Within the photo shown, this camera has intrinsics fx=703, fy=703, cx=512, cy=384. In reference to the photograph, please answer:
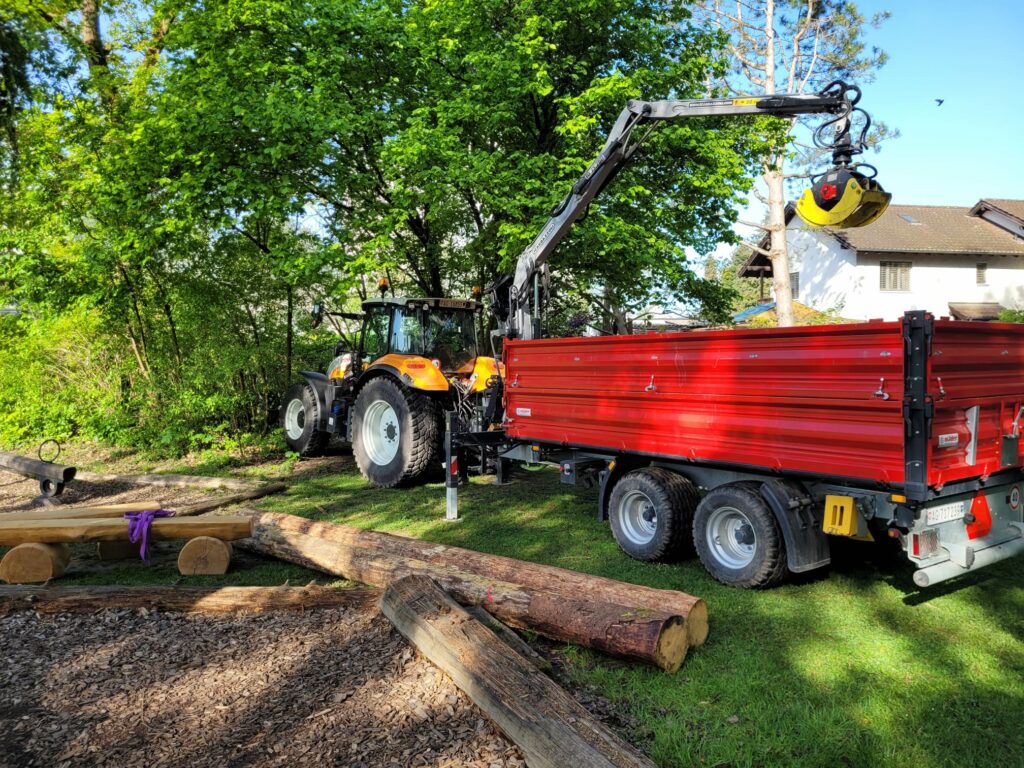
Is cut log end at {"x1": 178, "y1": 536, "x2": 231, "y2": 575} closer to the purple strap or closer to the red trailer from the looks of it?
the purple strap

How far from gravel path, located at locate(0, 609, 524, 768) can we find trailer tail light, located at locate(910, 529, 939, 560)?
2.58m

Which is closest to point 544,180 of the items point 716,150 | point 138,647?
point 716,150

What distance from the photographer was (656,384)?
5.24 meters

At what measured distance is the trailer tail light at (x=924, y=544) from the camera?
12.9 feet

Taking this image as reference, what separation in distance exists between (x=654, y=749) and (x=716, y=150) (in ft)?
27.6

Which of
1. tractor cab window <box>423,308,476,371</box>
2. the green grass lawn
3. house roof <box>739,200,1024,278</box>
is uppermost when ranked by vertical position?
house roof <box>739,200,1024,278</box>

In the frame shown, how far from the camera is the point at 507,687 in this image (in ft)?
9.81

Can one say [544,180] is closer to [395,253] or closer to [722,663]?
[395,253]

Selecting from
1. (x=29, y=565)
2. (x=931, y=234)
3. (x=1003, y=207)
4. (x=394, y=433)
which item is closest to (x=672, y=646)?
(x=29, y=565)

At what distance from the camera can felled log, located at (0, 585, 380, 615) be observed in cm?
429

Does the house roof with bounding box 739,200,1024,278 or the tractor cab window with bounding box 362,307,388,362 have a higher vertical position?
the house roof with bounding box 739,200,1024,278

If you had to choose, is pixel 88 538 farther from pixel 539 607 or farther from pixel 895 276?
pixel 895 276

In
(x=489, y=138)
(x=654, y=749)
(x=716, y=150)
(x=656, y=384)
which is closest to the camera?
(x=654, y=749)

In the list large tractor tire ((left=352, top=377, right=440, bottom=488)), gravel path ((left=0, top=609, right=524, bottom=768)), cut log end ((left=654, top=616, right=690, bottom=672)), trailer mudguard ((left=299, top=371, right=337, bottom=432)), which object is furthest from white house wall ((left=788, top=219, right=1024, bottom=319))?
gravel path ((left=0, top=609, right=524, bottom=768))
